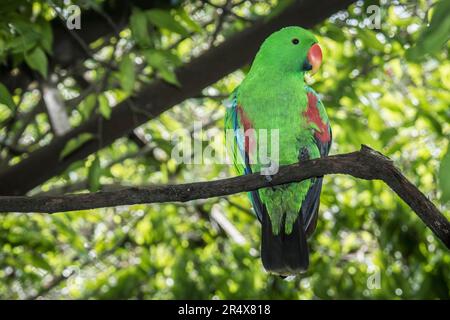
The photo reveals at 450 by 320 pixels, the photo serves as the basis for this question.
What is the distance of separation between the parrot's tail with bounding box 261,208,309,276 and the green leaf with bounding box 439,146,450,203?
1.13 m

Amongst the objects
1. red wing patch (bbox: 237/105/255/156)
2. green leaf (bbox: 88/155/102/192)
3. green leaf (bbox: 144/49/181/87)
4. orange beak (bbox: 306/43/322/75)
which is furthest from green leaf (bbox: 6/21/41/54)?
orange beak (bbox: 306/43/322/75)

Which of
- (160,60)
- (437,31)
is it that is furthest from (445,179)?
(160,60)

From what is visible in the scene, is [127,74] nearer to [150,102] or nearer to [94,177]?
[94,177]

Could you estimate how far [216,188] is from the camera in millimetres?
1831

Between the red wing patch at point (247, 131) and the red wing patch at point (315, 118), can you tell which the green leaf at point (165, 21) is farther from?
the red wing patch at point (315, 118)

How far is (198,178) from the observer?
445 centimetres

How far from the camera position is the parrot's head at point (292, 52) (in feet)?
6.73

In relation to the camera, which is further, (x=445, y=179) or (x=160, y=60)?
(x=160, y=60)

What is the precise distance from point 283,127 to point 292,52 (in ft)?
0.96

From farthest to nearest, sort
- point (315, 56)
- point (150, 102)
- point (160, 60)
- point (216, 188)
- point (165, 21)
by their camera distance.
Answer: point (150, 102), point (160, 60), point (165, 21), point (315, 56), point (216, 188)

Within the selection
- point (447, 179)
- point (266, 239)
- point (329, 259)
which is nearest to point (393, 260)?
point (329, 259)

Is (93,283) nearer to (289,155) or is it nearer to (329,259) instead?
(329,259)

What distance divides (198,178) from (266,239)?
2.33 metres
